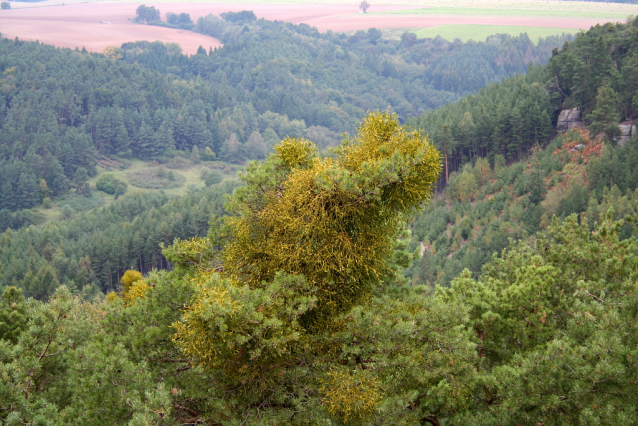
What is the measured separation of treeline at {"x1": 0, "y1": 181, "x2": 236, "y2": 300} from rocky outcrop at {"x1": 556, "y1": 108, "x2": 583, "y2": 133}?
223 feet

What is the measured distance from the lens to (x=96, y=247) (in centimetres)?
12394

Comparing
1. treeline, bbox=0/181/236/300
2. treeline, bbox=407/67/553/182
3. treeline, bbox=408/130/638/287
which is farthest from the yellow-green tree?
treeline, bbox=0/181/236/300

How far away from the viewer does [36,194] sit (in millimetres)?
197125

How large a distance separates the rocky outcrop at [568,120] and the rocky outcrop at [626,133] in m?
11.0

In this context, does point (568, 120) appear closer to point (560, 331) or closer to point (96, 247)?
point (560, 331)

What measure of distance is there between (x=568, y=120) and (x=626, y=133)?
14.7 metres

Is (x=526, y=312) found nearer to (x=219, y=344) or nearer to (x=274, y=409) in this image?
(x=274, y=409)

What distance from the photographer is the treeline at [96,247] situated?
4464 inches

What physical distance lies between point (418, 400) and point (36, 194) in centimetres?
20528

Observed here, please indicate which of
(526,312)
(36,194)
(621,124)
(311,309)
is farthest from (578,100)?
(36,194)

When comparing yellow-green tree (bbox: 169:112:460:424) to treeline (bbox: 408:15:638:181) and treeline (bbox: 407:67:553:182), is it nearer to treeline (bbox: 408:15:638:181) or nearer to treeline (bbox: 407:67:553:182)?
treeline (bbox: 408:15:638:181)

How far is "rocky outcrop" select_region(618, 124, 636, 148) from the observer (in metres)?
88.6

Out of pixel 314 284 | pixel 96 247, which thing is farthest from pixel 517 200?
pixel 96 247

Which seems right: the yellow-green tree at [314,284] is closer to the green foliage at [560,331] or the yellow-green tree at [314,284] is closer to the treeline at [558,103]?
the green foliage at [560,331]
